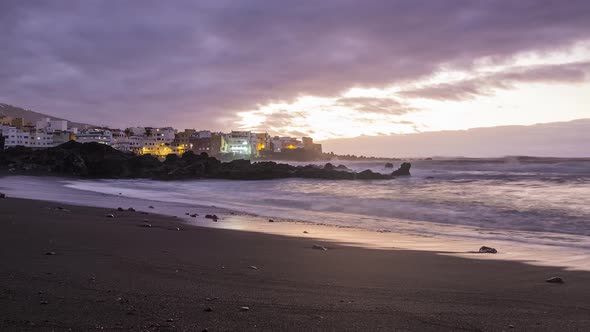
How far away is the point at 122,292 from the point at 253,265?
5.60 ft

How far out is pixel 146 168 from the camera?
3691 cm

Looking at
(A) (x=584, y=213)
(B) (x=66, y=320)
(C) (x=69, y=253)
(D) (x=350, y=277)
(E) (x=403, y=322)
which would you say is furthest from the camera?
(A) (x=584, y=213)

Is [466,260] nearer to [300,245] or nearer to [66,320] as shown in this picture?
[300,245]

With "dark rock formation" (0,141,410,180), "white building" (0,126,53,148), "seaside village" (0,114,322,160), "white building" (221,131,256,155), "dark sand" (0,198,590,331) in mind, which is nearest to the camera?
"dark sand" (0,198,590,331)

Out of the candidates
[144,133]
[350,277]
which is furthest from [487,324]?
[144,133]

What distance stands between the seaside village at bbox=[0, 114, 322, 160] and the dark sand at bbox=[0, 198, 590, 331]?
81522 mm

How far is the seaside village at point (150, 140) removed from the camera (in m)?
86.6

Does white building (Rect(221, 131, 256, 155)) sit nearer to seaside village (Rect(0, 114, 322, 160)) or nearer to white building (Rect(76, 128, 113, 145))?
seaside village (Rect(0, 114, 322, 160))

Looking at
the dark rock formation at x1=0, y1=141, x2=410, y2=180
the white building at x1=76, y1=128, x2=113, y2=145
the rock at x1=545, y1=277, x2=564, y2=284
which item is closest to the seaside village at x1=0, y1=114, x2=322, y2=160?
the white building at x1=76, y1=128, x2=113, y2=145

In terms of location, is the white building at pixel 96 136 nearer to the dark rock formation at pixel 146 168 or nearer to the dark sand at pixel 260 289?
the dark rock formation at pixel 146 168

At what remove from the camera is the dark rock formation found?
33.2 metres

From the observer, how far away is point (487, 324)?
9.13 feet

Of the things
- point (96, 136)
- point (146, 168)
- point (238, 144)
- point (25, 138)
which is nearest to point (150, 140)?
point (96, 136)

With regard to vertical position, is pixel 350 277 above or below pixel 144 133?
below
